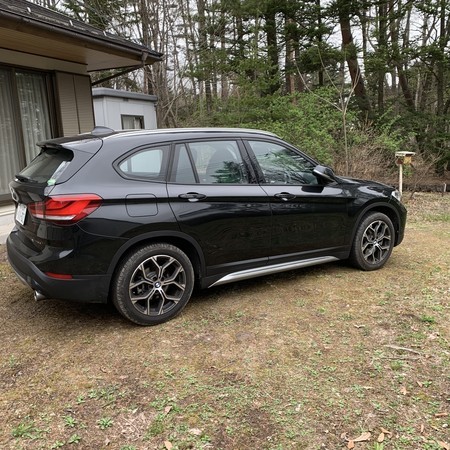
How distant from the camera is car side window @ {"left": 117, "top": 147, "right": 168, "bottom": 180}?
11.3 feet

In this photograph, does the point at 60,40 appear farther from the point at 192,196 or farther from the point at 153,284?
the point at 153,284

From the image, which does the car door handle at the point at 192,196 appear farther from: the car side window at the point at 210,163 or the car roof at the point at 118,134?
the car roof at the point at 118,134

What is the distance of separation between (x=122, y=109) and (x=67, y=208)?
1065 centimetres

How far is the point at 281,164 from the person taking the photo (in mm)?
4348

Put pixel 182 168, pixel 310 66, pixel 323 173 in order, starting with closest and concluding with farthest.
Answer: pixel 182 168 < pixel 323 173 < pixel 310 66

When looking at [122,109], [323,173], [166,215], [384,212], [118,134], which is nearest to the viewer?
[166,215]

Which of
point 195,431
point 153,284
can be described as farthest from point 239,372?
point 153,284

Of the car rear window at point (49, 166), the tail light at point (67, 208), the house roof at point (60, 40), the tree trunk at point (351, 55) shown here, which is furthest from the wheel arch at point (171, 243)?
the tree trunk at point (351, 55)

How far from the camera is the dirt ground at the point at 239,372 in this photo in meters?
2.33

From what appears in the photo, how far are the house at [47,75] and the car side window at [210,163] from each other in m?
3.69

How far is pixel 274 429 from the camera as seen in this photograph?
2354 millimetres

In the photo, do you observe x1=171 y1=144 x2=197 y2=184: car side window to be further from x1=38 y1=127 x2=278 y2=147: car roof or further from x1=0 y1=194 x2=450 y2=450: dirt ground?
x1=0 y1=194 x2=450 y2=450: dirt ground

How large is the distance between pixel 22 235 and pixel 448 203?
9.36 metres

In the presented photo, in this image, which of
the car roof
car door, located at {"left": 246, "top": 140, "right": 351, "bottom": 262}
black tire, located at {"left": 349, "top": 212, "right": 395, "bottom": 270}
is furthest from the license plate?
black tire, located at {"left": 349, "top": 212, "right": 395, "bottom": 270}
